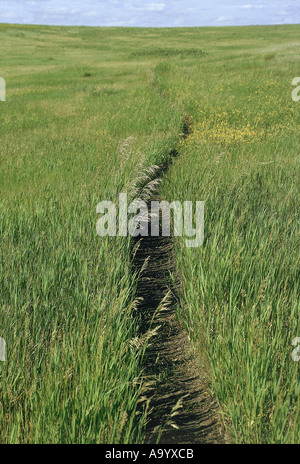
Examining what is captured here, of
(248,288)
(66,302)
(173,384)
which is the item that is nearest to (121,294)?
(66,302)

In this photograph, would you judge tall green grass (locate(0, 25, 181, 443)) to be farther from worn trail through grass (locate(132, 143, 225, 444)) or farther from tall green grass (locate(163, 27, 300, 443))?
tall green grass (locate(163, 27, 300, 443))

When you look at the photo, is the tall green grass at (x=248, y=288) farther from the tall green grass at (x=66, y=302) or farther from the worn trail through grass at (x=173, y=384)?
the tall green grass at (x=66, y=302)

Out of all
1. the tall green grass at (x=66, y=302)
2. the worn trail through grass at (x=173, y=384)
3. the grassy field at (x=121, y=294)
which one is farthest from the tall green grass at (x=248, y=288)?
the tall green grass at (x=66, y=302)

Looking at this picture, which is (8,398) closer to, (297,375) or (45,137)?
(297,375)

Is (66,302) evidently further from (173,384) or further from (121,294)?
(173,384)

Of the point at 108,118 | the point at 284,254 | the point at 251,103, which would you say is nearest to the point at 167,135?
the point at 108,118

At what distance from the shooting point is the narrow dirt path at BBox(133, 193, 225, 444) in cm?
245

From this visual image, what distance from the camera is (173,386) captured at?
2898 millimetres

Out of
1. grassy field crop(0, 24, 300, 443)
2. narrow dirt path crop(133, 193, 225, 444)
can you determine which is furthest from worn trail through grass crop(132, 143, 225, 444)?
grassy field crop(0, 24, 300, 443)

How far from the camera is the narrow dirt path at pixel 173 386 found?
8.03 feet

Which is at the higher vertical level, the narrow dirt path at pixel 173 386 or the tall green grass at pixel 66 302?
the tall green grass at pixel 66 302

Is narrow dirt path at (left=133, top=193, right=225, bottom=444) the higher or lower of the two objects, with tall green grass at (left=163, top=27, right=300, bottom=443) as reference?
lower

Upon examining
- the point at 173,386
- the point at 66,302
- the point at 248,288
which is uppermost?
the point at 248,288

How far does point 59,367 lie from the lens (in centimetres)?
240
